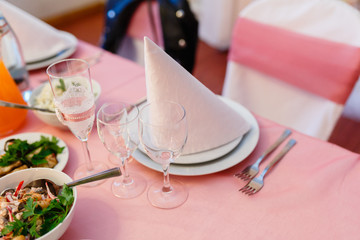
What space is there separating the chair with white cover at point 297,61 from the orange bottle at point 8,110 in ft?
2.68

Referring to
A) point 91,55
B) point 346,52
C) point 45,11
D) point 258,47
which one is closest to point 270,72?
point 258,47

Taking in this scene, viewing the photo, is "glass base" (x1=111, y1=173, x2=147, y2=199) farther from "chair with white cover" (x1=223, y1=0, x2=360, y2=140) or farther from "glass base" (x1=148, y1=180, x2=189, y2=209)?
"chair with white cover" (x1=223, y1=0, x2=360, y2=140)

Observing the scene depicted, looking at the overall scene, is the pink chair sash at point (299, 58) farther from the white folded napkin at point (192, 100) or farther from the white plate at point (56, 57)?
the white plate at point (56, 57)

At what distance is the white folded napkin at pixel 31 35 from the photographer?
4.11 ft

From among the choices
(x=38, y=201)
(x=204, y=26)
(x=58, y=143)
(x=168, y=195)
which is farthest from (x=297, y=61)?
(x=204, y=26)

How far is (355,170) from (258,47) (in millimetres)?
661

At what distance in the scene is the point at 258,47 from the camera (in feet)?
4.19

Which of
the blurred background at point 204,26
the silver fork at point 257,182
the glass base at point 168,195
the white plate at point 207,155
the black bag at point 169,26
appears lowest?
the blurred background at point 204,26

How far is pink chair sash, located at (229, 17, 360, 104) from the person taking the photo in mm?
1084

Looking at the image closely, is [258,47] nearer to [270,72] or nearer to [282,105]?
[270,72]

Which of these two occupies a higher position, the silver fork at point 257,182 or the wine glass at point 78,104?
the wine glass at point 78,104

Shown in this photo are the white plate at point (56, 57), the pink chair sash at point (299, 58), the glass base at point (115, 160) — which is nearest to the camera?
the glass base at point (115, 160)

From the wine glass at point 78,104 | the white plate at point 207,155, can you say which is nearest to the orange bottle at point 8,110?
the wine glass at point 78,104

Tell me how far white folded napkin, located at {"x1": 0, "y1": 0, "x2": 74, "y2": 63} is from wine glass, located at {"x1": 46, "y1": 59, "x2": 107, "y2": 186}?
1.60ft
